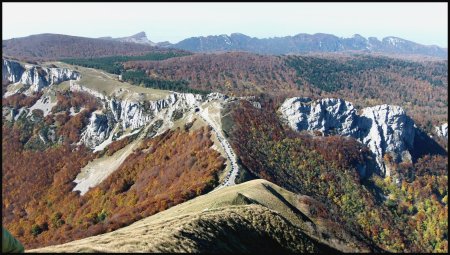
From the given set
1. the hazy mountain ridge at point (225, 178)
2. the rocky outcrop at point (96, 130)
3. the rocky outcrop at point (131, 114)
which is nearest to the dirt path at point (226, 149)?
the hazy mountain ridge at point (225, 178)

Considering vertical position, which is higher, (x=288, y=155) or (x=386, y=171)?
(x=288, y=155)

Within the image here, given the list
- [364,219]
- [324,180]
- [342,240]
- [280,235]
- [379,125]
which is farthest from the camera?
[379,125]

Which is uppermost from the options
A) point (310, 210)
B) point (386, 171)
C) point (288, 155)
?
point (310, 210)

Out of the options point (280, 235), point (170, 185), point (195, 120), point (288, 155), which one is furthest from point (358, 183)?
point (280, 235)

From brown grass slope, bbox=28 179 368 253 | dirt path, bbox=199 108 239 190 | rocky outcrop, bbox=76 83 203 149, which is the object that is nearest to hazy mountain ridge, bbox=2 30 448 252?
brown grass slope, bbox=28 179 368 253

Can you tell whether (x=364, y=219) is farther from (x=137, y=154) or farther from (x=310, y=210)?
(x=137, y=154)

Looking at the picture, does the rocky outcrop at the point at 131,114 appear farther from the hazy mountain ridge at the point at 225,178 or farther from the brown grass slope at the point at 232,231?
the brown grass slope at the point at 232,231

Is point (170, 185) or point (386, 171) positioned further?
point (386, 171)
